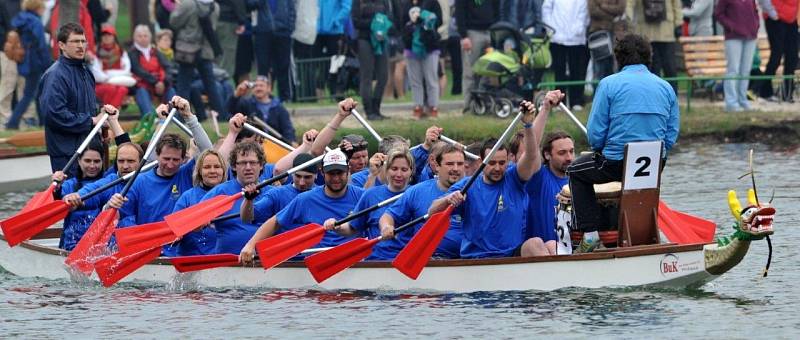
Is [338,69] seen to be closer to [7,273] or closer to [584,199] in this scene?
[7,273]

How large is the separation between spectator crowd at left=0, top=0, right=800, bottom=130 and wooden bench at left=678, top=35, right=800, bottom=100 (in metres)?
0.20

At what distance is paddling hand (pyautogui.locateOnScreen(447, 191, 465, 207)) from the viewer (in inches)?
552

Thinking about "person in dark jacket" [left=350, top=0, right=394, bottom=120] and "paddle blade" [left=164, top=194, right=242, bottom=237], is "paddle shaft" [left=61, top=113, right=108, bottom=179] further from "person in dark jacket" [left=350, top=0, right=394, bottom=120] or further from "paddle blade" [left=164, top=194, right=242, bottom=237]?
"person in dark jacket" [left=350, top=0, right=394, bottom=120]

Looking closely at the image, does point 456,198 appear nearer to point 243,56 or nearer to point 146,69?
point 146,69

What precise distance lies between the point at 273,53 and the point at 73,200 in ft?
29.8

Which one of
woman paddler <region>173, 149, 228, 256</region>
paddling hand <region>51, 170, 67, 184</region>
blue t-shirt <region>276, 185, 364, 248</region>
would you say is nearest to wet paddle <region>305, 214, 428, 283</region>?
blue t-shirt <region>276, 185, 364, 248</region>

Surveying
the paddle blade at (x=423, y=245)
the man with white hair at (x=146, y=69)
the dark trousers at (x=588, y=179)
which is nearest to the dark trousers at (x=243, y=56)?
the man with white hair at (x=146, y=69)

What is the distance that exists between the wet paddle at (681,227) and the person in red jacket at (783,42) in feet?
32.0

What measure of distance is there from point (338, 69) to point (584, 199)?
1185cm

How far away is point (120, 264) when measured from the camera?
15.4 meters

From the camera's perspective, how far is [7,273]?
17.1 metres

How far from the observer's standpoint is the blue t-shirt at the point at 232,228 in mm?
15336

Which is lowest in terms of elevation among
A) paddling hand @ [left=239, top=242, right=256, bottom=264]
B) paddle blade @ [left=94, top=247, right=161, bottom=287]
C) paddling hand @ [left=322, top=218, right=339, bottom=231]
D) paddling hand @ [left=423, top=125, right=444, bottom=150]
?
paddle blade @ [left=94, top=247, right=161, bottom=287]

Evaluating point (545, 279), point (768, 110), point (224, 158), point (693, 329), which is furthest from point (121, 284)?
point (768, 110)
